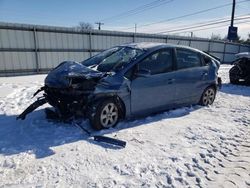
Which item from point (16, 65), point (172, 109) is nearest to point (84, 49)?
point (16, 65)

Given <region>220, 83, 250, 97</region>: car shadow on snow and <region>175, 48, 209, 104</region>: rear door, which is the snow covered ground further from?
<region>220, 83, 250, 97</region>: car shadow on snow

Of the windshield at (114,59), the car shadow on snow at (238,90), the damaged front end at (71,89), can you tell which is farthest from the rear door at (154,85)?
the car shadow on snow at (238,90)

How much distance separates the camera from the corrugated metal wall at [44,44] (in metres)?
11.1

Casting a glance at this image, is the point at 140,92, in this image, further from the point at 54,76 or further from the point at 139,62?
the point at 54,76

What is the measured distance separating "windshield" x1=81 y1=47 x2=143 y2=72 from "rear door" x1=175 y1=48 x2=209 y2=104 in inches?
46.9

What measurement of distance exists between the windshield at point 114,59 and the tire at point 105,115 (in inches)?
29.7

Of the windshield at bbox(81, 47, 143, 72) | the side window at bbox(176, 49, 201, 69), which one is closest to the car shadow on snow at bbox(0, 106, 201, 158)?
the windshield at bbox(81, 47, 143, 72)

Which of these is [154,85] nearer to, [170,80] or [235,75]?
[170,80]

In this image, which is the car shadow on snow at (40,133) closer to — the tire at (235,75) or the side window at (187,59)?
the side window at (187,59)

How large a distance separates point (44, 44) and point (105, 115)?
28.9 feet

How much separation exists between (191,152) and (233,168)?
0.65 meters

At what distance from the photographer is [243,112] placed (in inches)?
250

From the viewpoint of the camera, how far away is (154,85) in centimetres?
519

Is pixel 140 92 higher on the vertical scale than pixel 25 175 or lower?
higher
